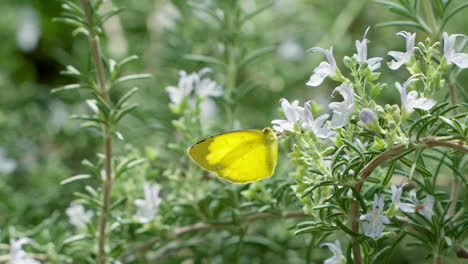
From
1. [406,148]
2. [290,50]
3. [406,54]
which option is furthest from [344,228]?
[290,50]

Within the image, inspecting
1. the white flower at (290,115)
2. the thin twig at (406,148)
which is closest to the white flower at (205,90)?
the white flower at (290,115)

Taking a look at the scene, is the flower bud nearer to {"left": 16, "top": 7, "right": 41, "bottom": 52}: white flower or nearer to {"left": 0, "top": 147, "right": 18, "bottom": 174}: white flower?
{"left": 0, "top": 147, "right": 18, "bottom": 174}: white flower

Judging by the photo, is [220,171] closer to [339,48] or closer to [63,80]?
[339,48]

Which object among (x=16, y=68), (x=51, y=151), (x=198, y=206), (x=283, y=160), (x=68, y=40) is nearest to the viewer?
(x=198, y=206)

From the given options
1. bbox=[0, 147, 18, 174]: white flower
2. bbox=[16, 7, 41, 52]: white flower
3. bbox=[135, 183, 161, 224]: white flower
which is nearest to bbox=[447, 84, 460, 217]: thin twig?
bbox=[135, 183, 161, 224]: white flower

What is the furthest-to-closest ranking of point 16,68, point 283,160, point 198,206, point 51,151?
point 16,68, point 51,151, point 283,160, point 198,206

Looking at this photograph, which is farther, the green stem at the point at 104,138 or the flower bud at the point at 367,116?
the green stem at the point at 104,138

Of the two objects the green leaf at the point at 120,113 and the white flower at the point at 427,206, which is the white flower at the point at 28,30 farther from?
the white flower at the point at 427,206

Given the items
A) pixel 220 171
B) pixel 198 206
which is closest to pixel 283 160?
pixel 198 206
